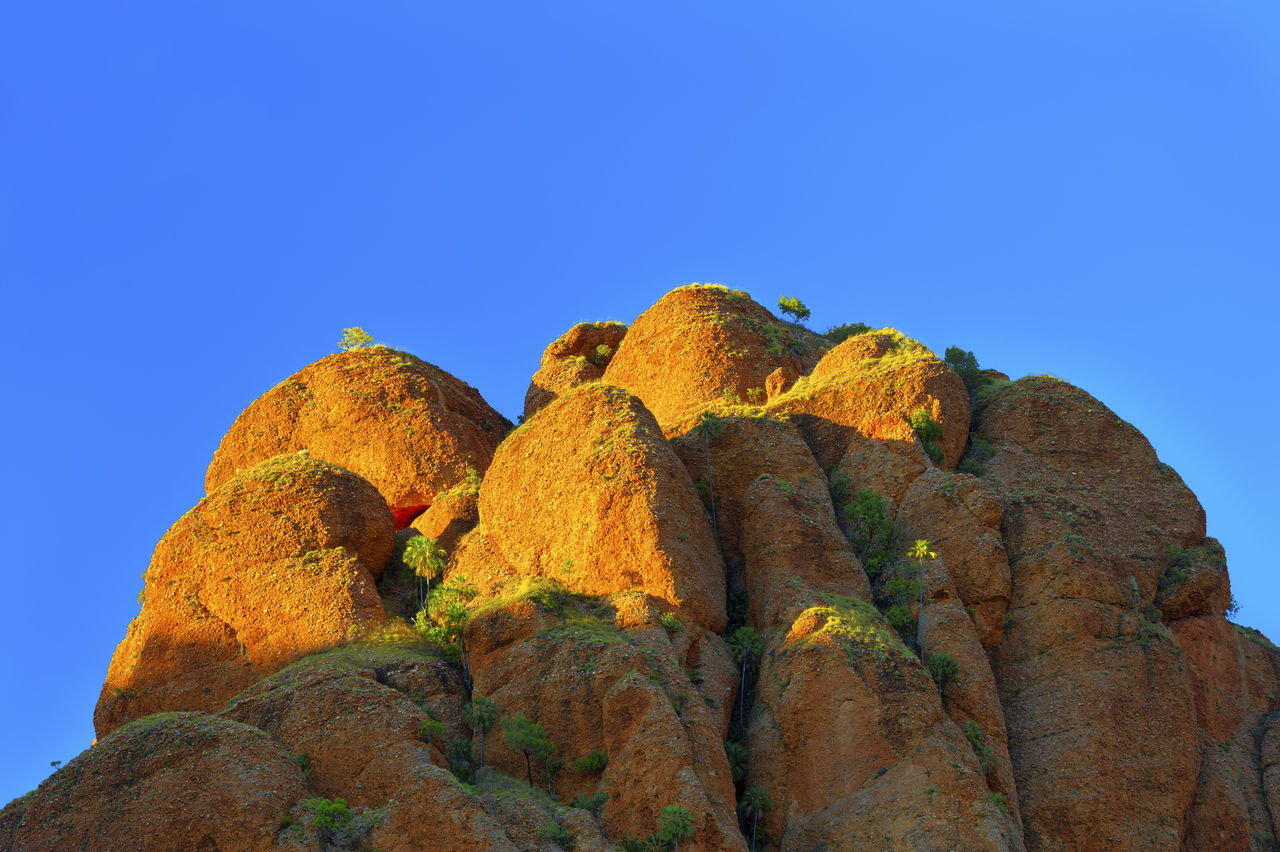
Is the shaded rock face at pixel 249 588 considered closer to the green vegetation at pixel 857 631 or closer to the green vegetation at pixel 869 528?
the green vegetation at pixel 857 631

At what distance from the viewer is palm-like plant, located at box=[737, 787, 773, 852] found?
51500 millimetres

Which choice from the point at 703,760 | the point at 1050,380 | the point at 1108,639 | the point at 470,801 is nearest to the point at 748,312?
the point at 1050,380

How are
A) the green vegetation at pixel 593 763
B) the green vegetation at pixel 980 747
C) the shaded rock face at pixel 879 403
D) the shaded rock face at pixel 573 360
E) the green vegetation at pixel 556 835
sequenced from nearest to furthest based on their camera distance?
the green vegetation at pixel 556 835, the green vegetation at pixel 593 763, the green vegetation at pixel 980 747, the shaded rock face at pixel 879 403, the shaded rock face at pixel 573 360

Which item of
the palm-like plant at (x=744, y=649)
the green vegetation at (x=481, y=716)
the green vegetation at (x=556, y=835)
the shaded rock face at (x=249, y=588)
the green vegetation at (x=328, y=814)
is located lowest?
the green vegetation at (x=556, y=835)

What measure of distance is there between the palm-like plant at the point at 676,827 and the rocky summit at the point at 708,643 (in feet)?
0.29

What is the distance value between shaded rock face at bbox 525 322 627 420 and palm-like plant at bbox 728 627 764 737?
1167 inches

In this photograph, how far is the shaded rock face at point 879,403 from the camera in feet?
230

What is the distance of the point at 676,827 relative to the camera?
4628 centimetres

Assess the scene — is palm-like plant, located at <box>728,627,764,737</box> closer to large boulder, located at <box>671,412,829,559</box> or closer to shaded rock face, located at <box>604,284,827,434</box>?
large boulder, located at <box>671,412,829,559</box>

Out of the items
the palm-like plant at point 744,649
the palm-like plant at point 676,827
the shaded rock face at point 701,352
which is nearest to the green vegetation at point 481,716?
the palm-like plant at point 676,827

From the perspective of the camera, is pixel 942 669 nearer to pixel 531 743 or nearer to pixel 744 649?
pixel 744 649

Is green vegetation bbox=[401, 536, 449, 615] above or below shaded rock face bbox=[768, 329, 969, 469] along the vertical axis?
below

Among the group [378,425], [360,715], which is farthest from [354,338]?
[360,715]

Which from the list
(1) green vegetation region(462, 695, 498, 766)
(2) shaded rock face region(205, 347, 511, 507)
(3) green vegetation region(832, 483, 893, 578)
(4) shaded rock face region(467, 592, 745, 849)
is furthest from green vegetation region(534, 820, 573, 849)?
(2) shaded rock face region(205, 347, 511, 507)
